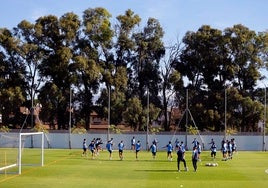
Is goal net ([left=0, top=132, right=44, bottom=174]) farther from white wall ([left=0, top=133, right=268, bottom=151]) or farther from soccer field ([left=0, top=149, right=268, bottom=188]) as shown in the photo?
white wall ([left=0, top=133, right=268, bottom=151])

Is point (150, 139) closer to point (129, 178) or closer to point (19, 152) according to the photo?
point (19, 152)

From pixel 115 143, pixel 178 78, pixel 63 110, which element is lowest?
pixel 115 143

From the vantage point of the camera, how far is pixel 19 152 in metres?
33.0

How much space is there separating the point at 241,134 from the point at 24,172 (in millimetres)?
46833

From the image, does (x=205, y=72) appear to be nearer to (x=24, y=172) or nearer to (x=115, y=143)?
(x=115, y=143)

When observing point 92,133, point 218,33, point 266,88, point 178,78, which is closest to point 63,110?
point 92,133

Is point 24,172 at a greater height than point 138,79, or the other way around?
point 138,79

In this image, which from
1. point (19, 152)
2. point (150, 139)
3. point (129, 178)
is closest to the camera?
point (129, 178)

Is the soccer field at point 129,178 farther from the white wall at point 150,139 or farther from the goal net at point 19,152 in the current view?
the white wall at point 150,139

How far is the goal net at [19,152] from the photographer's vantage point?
34.6 m

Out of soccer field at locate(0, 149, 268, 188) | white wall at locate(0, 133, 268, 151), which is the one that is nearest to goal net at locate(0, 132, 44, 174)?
soccer field at locate(0, 149, 268, 188)

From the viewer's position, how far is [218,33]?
269 feet

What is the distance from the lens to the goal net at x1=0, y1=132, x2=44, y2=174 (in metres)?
A: 34.6

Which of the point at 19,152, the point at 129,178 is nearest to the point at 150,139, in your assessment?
the point at 19,152
